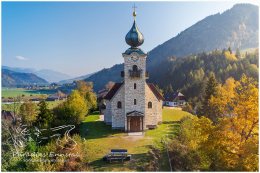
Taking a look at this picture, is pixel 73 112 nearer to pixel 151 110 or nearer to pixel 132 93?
pixel 132 93

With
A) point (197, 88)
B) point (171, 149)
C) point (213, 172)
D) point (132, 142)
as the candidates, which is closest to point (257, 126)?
point (213, 172)

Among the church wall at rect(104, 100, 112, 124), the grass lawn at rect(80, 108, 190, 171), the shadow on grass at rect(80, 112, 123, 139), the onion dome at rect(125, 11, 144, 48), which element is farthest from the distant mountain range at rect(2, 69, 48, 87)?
the onion dome at rect(125, 11, 144, 48)

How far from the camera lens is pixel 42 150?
21188 mm

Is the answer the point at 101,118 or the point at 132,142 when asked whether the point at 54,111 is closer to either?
the point at 101,118

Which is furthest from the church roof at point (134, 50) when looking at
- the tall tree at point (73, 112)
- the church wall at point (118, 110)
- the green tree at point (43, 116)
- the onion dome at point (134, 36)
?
the green tree at point (43, 116)

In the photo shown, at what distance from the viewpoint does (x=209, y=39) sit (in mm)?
142625

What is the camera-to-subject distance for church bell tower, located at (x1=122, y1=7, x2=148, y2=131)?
32.3m

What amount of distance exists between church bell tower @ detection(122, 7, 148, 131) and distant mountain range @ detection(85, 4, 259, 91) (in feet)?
291

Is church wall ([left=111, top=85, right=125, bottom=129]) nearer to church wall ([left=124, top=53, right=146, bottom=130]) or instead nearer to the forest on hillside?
church wall ([left=124, top=53, right=146, bottom=130])

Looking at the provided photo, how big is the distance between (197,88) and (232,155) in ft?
161

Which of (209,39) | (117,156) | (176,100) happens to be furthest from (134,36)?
(209,39)

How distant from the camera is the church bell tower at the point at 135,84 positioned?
3234 cm

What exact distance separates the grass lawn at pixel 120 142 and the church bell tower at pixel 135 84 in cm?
157

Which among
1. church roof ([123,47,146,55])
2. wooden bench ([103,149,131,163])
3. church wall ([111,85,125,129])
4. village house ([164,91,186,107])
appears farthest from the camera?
village house ([164,91,186,107])
